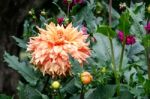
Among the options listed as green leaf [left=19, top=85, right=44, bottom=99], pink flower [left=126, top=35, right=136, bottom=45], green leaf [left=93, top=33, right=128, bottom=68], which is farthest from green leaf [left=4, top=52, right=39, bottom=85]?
pink flower [left=126, top=35, right=136, bottom=45]

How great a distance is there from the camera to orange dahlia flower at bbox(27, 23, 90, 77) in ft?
4.49

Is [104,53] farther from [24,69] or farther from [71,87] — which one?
[24,69]

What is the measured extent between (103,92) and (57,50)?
0.18 meters

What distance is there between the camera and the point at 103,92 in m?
1.31

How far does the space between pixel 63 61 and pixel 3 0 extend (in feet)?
6.31

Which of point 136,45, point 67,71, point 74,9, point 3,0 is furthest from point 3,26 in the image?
point 67,71

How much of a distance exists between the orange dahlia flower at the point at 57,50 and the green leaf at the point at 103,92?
0.10 metres

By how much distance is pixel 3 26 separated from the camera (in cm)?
328

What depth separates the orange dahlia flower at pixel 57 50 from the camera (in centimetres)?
137

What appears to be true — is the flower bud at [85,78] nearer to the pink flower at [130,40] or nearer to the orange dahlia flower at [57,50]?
the orange dahlia flower at [57,50]

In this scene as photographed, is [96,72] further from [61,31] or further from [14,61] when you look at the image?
[14,61]

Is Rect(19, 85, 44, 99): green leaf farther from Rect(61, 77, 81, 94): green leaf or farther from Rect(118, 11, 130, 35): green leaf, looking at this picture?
Rect(118, 11, 130, 35): green leaf

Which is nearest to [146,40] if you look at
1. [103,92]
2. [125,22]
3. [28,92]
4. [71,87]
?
[125,22]

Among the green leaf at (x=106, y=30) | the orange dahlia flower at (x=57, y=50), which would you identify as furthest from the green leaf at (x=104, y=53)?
the green leaf at (x=106, y=30)
